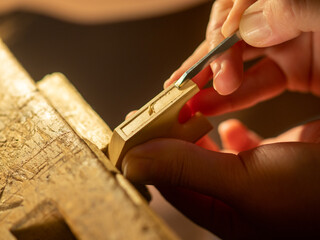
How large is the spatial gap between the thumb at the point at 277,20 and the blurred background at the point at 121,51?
93 centimetres

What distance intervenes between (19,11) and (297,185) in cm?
175

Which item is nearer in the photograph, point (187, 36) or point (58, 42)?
point (58, 42)

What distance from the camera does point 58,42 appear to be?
1.77m

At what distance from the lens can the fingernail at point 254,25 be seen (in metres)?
0.85

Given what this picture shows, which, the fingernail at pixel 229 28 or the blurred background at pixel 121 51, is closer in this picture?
the fingernail at pixel 229 28

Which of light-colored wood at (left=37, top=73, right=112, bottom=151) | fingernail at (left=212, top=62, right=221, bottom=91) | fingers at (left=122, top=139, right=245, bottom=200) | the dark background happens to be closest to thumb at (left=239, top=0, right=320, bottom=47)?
fingernail at (left=212, top=62, right=221, bottom=91)

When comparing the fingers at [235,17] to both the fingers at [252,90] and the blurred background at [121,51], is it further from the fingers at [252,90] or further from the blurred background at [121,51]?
the blurred background at [121,51]

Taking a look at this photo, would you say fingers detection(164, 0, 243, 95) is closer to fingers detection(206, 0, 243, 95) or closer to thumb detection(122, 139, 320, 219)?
fingers detection(206, 0, 243, 95)

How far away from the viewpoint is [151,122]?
0.71m

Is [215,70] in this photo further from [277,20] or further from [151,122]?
[151,122]

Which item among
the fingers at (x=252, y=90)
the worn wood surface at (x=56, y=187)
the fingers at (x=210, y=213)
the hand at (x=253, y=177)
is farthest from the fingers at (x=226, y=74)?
the worn wood surface at (x=56, y=187)

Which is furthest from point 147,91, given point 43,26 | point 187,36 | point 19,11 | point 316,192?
point 316,192

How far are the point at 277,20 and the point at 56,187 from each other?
694mm

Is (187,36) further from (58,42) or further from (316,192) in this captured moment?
(316,192)
